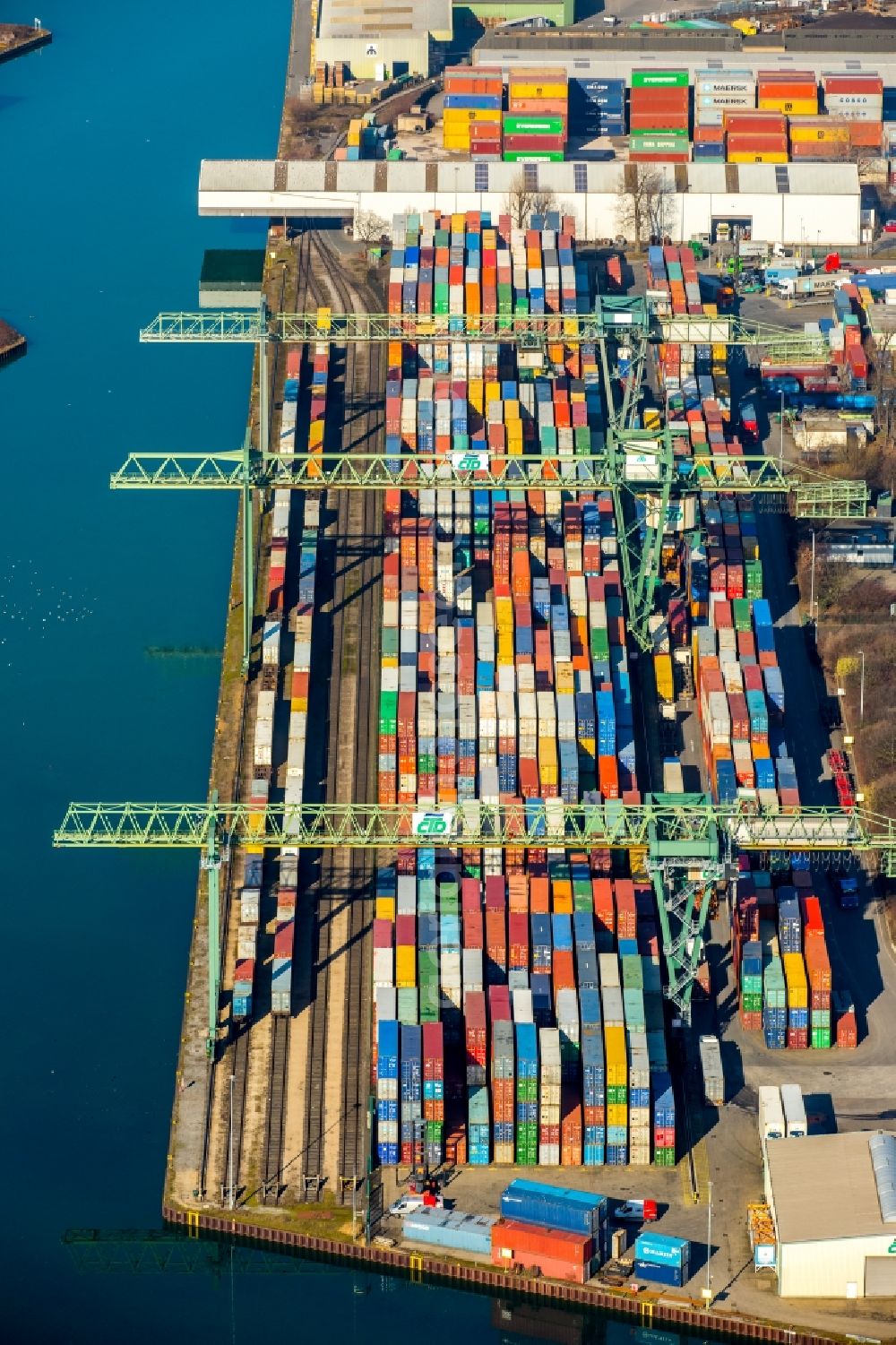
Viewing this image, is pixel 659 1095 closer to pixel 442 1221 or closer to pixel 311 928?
pixel 442 1221

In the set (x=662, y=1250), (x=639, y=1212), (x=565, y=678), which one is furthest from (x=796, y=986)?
(x=565, y=678)


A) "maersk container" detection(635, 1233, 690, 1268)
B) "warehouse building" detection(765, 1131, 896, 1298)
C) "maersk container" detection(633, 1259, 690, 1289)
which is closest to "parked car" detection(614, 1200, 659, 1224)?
"maersk container" detection(635, 1233, 690, 1268)

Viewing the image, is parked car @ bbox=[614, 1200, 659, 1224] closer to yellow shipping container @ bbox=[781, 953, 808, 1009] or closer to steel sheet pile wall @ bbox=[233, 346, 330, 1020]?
yellow shipping container @ bbox=[781, 953, 808, 1009]

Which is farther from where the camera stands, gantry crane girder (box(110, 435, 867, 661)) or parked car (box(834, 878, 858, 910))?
gantry crane girder (box(110, 435, 867, 661))

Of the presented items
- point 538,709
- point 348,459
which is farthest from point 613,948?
point 348,459

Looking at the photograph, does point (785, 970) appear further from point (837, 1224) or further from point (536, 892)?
point (837, 1224)
